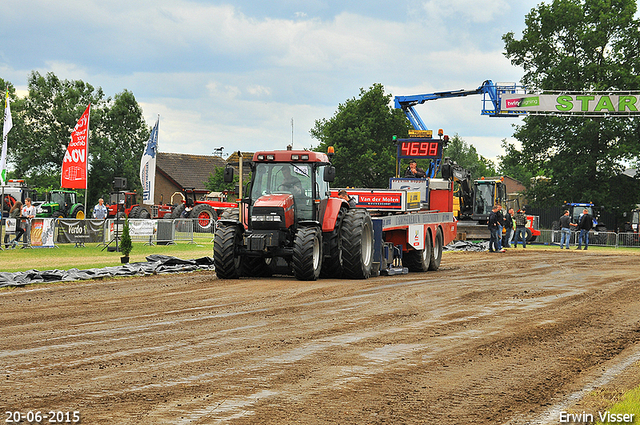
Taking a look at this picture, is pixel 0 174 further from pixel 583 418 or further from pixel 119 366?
pixel 583 418

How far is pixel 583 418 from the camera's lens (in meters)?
4.94

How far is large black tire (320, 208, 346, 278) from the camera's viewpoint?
15.0 meters

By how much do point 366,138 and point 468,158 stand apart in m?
51.7

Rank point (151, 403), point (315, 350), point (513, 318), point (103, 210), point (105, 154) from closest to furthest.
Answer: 1. point (151, 403)
2. point (315, 350)
3. point (513, 318)
4. point (103, 210)
5. point (105, 154)

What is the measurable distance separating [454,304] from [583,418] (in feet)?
20.3

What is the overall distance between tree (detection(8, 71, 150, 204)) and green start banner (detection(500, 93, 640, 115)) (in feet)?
110

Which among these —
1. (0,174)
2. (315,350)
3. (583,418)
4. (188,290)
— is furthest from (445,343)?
(0,174)

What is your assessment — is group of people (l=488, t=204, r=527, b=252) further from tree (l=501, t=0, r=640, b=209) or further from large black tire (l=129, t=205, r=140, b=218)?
large black tire (l=129, t=205, r=140, b=218)

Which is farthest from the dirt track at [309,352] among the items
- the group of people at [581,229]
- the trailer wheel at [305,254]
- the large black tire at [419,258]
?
the group of people at [581,229]

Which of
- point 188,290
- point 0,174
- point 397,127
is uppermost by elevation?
point 397,127

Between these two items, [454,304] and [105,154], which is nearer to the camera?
[454,304]

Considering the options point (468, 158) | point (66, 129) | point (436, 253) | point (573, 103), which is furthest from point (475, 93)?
point (468, 158)

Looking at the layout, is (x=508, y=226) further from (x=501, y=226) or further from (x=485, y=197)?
(x=485, y=197)

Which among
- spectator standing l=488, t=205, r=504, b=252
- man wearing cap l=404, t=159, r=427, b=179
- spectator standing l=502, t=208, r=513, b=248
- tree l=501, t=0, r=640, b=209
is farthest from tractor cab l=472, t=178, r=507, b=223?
man wearing cap l=404, t=159, r=427, b=179
